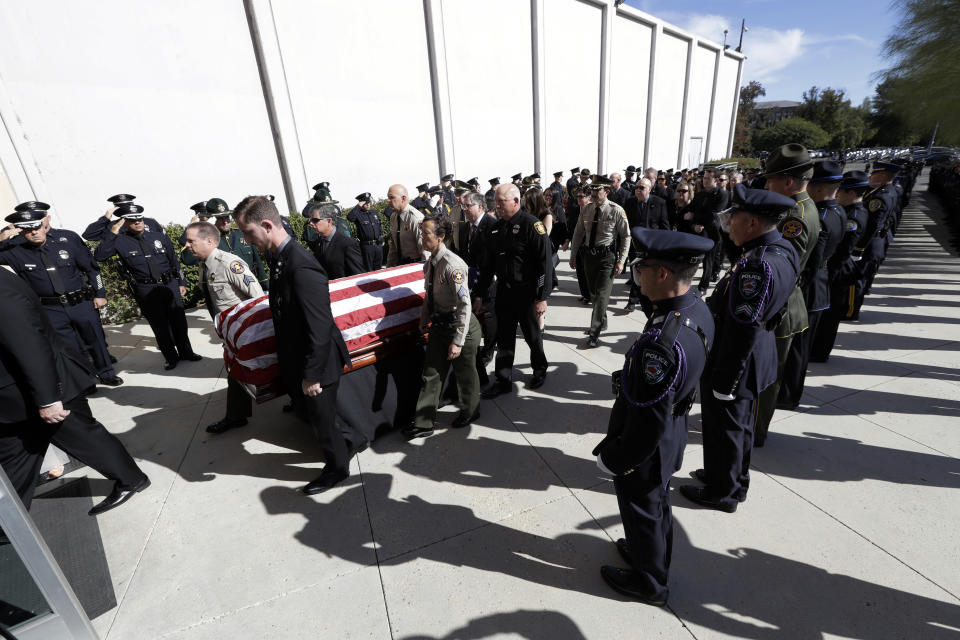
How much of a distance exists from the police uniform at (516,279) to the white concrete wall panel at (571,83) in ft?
41.9

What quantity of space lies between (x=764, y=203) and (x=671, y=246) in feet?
3.34

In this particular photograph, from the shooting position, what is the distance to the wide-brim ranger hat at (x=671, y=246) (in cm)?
161

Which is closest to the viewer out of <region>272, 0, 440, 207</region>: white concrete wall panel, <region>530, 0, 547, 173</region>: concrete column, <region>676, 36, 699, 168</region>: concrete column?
<region>272, 0, 440, 207</region>: white concrete wall panel

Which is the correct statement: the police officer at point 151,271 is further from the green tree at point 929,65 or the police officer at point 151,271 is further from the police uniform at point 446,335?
the green tree at point 929,65

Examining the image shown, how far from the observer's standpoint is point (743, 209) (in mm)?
2330

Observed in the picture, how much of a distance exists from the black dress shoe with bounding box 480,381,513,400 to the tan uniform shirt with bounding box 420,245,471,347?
1.05 metres

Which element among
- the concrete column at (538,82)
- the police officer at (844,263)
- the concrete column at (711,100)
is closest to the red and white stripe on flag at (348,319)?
the police officer at (844,263)

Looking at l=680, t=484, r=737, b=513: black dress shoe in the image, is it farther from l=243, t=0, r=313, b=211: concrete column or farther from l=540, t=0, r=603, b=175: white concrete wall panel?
l=540, t=0, r=603, b=175: white concrete wall panel

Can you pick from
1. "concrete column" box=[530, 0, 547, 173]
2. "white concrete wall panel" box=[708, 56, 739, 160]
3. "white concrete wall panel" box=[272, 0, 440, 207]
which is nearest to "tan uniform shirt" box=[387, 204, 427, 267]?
"white concrete wall panel" box=[272, 0, 440, 207]

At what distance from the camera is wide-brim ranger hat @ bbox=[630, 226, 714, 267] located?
1.61m

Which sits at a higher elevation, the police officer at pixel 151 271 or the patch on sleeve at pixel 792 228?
the patch on sleeve at pixel 792 228

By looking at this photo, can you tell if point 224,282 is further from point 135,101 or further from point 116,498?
point 135,101

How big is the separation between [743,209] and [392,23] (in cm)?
1173

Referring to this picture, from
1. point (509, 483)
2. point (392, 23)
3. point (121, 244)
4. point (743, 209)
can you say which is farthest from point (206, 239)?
point (392, 23)
